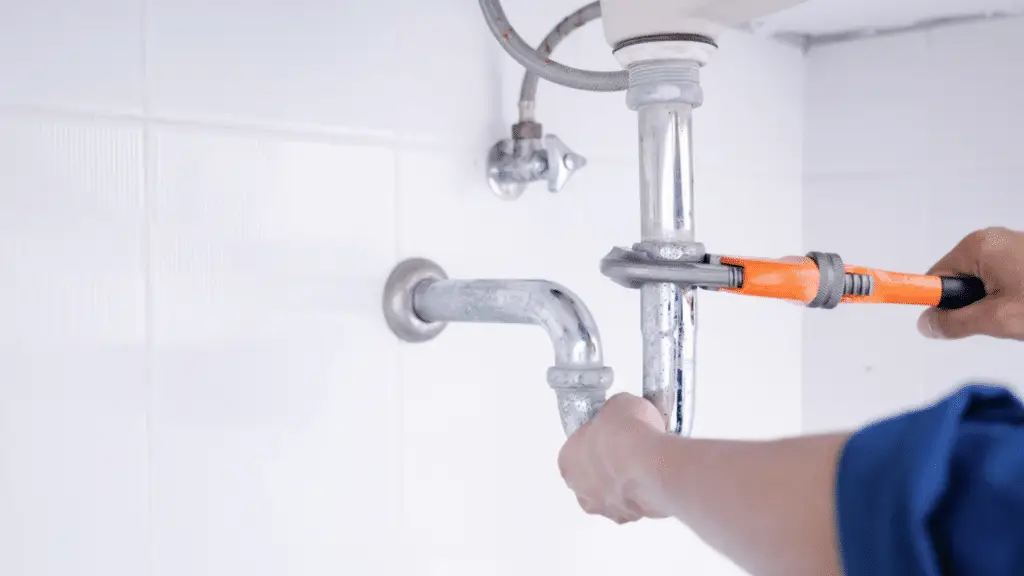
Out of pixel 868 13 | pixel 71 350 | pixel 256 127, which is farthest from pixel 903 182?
pixel 71 350

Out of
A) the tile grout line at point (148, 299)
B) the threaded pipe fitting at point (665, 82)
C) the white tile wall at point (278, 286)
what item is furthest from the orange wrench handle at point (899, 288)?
the tile grout line at point (148, 299)

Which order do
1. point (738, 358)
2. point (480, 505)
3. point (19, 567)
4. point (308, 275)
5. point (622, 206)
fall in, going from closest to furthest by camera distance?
point (19, 567), point (308, 275), point (480, 505), point (622, 206), point (738, 358)

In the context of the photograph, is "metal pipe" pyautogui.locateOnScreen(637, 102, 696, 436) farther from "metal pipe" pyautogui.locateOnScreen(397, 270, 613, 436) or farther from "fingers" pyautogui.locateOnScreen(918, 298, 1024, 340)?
"fingers" pyautogui.locateOnScreen(918, 298, 1024, 340)

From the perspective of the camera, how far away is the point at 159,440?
0.51 metres

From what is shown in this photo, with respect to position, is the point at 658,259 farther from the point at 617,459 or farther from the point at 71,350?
the point at 71,350

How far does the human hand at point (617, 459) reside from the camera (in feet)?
1.39

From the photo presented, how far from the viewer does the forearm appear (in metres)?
0.32

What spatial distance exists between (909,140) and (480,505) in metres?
0.60

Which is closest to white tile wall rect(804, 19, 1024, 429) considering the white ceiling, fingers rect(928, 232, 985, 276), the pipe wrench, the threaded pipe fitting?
the white ceiling

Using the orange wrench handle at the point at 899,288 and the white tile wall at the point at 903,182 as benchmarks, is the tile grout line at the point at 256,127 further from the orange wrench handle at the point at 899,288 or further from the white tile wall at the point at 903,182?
the white tile wall at the point at 903,182

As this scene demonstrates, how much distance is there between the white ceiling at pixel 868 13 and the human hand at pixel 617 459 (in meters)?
0.51

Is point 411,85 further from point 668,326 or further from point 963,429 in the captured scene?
point 963,429

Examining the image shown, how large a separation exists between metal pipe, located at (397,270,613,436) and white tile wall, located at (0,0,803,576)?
0.07 metres

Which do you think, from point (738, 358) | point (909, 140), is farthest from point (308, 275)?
point (909, 140)
